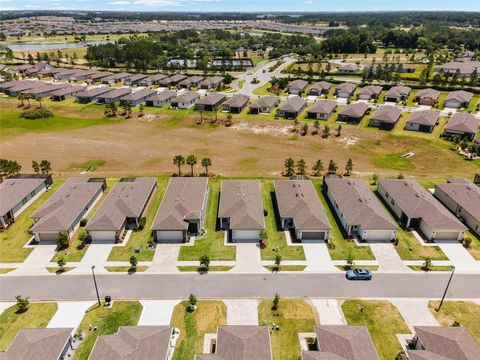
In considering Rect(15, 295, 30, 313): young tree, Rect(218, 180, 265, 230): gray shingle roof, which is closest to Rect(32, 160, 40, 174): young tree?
Rect(15, 295, 30, 313): young tree

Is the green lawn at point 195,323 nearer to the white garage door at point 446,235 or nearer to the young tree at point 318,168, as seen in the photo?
the white garage door at point 446,235

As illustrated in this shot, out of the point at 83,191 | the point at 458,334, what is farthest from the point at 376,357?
the point at 83,191

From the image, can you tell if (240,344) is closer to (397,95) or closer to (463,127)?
(463,127)

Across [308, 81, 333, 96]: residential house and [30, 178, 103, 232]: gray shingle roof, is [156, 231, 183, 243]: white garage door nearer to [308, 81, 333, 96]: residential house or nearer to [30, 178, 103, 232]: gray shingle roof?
[30, 178, 103, 232]: gray shingle roof

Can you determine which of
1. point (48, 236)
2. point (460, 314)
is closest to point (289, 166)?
point (460, 314)

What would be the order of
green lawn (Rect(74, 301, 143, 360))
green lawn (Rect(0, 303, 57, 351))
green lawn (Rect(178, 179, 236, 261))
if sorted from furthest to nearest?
green lawn (Rect(178, 179, 236, 261)) < green lawn (Rect(0, 303, 57, 351)) < green lawn (Rect(74, 301, 143, 360))

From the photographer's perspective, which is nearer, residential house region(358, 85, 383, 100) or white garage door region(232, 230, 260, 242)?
white garage door region(232, 230, 260, 242)
